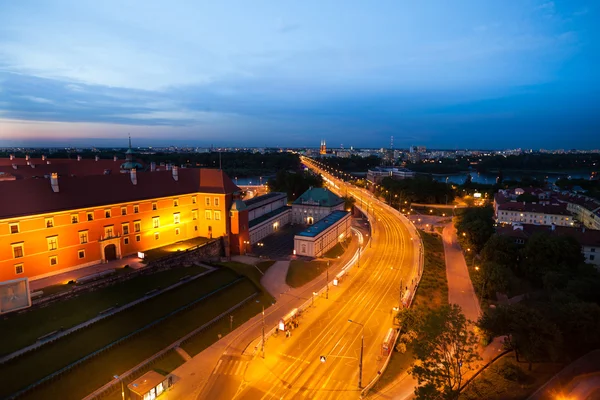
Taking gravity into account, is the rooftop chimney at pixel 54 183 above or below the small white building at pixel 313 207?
above

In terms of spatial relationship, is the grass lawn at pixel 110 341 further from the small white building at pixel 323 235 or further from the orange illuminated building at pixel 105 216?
the small white building at pixel 323 235

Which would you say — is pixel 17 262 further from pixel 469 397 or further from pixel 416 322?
pixel 469 397

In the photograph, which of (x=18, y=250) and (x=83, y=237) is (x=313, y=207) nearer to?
(x=83, y=237)

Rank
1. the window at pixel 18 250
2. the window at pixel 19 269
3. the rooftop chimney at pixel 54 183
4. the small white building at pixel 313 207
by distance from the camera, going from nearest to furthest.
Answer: the window at pixel 18 250
the window at pixel 19 269
the rooftop chimney at pixel 54 183
the small white building at pixel 313 207

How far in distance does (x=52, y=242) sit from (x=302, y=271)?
111 feet

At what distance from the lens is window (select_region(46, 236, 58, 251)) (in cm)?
4403

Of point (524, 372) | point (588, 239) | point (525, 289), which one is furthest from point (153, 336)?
point (588, 239)

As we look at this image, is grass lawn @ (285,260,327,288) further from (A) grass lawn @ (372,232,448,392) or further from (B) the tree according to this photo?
(B) the tree

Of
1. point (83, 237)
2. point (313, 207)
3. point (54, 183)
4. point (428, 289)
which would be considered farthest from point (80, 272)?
point (313, 207)

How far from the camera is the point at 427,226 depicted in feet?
311

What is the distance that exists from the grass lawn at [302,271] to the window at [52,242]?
30485mm

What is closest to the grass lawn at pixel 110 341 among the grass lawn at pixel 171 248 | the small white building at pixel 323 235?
the grass lawn at pixel 171 248

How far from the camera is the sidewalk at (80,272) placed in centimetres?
4181

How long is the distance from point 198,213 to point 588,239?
6765 centimetres
